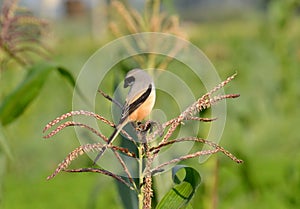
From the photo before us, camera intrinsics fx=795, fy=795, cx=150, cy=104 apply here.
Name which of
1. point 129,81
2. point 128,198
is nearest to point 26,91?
point 128,198

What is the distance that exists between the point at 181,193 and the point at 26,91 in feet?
2.85

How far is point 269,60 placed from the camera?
270 inches

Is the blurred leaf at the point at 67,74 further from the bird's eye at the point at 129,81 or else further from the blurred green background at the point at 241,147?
the bird's eye at the point at 129,81

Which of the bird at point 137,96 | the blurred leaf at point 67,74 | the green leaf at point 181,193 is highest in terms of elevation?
the bird at point 137,96

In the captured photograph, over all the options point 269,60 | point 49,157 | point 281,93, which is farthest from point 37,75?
point 269,60

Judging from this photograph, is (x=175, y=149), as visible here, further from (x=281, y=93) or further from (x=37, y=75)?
(x=281, y=93)

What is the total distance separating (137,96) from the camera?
0.92 meters

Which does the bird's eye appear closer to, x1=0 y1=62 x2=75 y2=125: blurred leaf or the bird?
the bird

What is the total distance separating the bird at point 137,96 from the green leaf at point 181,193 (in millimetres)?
185

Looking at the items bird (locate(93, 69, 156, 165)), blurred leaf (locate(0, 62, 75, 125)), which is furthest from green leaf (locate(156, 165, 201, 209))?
blurred leaf (locate(0, 62, 75, 125))

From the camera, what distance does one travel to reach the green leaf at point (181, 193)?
110cm

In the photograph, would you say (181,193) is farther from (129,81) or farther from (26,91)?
(26,91)

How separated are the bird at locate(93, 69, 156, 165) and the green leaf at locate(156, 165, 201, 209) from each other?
0.19m

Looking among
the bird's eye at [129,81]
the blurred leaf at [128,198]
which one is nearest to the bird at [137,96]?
the bird's eye at [129,81]
